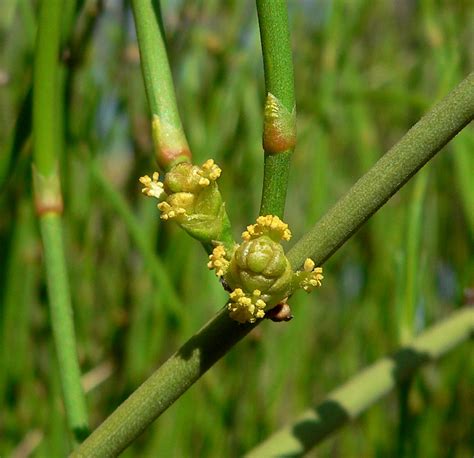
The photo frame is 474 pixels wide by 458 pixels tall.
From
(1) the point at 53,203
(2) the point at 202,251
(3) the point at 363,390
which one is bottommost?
(2) the point at 202,251

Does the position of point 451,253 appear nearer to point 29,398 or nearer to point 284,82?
point 29,398

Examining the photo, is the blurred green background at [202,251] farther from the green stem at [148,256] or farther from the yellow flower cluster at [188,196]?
the yellow flower cluster at [188,196]

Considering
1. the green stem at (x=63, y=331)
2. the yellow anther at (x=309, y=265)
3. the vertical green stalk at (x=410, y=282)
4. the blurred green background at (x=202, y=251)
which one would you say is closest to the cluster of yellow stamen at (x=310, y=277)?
the yellow anther at (x=309, y=265)

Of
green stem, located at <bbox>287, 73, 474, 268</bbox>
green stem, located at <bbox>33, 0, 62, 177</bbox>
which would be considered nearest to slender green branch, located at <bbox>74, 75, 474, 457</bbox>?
green stem, located at <bbox>287, 73, 474, 268</bbox>

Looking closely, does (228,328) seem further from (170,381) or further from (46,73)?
(46,73)

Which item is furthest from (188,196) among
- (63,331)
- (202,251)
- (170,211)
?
(202,251)

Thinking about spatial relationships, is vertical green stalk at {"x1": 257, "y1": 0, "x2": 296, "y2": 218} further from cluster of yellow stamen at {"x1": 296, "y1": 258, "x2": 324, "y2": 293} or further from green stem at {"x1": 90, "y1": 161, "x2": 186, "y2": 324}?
green stem at {"x1": 90, "y1": 161, "x2": 186, "y2": 324}
